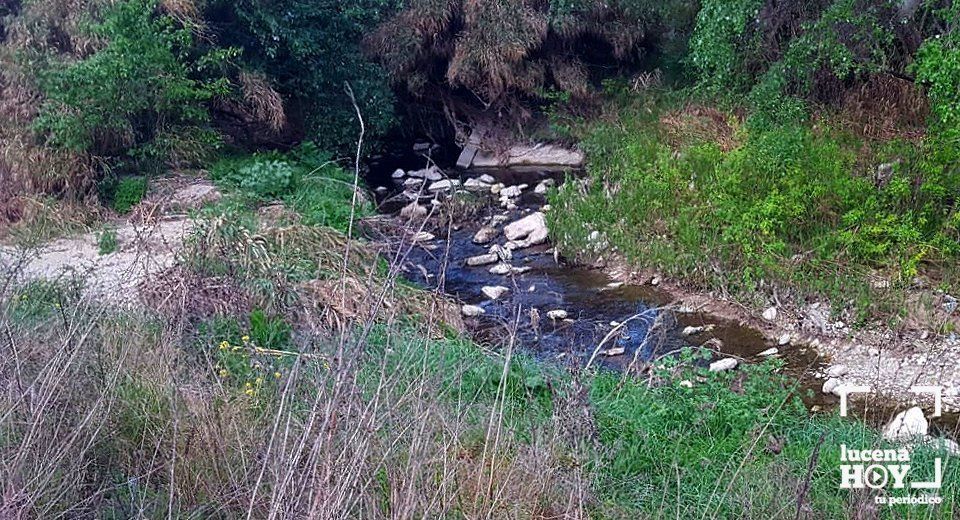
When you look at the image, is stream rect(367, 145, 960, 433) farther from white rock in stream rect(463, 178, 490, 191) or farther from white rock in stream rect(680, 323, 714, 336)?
white rock in stream rect(463, 178, 490, 191)

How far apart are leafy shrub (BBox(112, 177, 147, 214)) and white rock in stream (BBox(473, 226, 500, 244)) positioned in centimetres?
311

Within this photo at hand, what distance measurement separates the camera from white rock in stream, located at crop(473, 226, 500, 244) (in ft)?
28.5

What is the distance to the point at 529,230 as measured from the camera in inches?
346

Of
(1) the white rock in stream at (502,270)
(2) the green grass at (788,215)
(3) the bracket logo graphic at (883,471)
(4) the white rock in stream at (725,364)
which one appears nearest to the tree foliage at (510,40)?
(2) the green grass at (788,215)

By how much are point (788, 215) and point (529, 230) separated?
272 cm

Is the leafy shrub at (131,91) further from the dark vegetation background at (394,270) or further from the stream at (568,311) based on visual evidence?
the stream at (568,311)

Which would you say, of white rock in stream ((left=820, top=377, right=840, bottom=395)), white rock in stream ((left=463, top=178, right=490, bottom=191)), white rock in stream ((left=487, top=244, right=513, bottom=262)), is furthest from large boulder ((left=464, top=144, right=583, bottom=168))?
white rock in stream ((left=820, top=377, right=840, bottom=395))

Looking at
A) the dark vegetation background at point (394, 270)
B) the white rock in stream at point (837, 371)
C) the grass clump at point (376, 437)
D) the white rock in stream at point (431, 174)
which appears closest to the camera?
the grass clump at point (376, 437)

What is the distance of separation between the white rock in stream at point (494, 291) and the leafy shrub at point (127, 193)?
3.40 metres

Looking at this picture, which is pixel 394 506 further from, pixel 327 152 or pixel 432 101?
pixel 432 101

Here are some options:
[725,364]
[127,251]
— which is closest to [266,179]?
[127,251]

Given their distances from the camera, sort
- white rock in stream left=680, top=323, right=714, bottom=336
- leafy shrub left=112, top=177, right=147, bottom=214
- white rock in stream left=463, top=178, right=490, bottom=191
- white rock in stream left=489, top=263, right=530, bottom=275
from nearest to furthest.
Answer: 1. white rock in stream left=680, top=323, right=714, bottom=336
2. white rock in stream left=489, top=263, right=530, bottom=275
3. leafy shrub left=112, top=177, right=147, bottom=214
4. white rock in stream left=463, top=178, right=490, bottom=191

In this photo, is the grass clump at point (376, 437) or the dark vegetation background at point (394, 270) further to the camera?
the dark vegetation background at point (394, 270)

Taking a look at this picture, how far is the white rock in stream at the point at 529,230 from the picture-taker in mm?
8578
